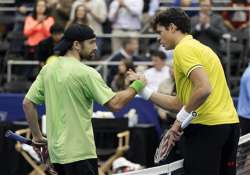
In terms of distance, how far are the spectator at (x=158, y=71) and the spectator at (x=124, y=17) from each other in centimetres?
200

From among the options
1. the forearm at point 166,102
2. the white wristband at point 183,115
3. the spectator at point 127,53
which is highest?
the white wristband at point 183,115

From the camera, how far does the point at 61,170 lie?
6.84m

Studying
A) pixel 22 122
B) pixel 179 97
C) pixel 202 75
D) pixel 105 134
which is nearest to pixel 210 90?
pixel 202 75

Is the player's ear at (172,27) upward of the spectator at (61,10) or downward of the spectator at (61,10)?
upward

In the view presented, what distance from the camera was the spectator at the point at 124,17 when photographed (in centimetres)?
1597

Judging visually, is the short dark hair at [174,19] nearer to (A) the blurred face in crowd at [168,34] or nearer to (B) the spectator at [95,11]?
(A) the blurred face in crowd at [168,34]

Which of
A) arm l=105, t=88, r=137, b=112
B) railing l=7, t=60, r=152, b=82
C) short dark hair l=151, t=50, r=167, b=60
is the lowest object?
railing l=7, t=60, r=152, b=82

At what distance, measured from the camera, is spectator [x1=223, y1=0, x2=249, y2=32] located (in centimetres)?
1645

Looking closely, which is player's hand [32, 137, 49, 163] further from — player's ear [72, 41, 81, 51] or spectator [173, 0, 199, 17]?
spectator [173, 0, 199, 17]

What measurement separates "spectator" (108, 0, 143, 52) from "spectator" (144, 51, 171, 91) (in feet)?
6.58

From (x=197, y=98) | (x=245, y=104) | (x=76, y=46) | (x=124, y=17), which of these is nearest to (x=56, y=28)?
(x=124, y=17)

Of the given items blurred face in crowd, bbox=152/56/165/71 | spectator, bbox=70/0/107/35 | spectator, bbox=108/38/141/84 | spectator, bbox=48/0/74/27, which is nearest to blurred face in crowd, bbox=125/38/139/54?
spectator, bbox=108/38/141/84

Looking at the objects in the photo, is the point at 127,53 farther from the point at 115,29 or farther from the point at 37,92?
the point at 37,92

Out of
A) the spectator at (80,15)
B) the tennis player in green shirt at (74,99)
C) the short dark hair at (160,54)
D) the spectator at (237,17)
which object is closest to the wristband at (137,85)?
the tennis player in green shirt at (74,99)
